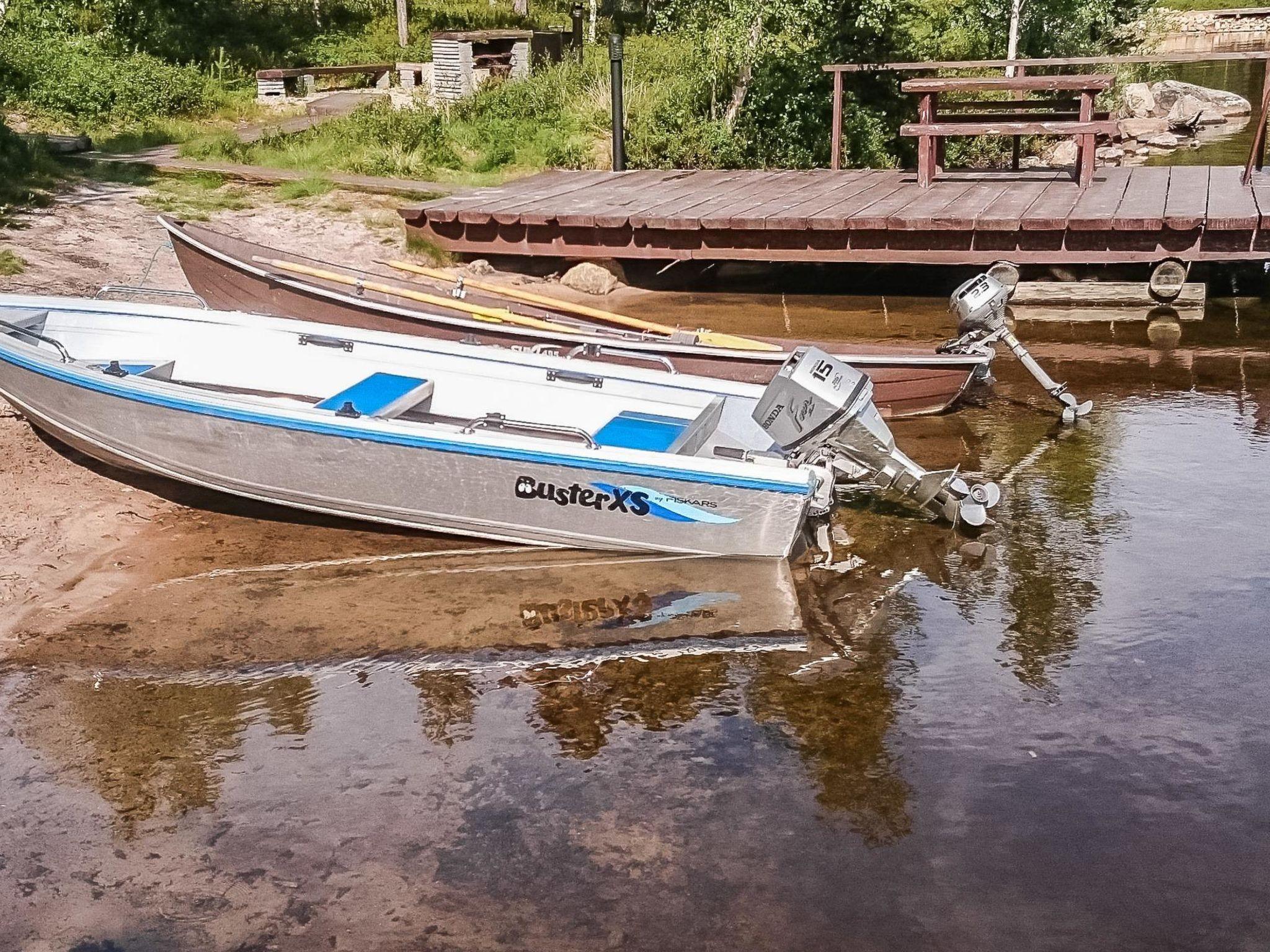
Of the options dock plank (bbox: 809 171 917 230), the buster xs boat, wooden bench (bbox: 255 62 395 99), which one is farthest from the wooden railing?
wooden bench (bbox: 255 62 395 99)

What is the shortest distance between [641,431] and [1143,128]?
18.1 meters

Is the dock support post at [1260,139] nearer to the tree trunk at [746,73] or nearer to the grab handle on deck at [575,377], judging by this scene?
the tree trunk at [746,73]

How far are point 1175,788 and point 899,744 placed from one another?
105 centimetres

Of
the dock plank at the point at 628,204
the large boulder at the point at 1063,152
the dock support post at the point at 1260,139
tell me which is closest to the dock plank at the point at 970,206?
the dock support post at the point at 1260,139

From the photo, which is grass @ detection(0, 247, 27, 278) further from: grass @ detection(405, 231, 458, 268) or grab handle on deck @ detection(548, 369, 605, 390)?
grab handle on deck @ detection(548, 369, 605, 390)

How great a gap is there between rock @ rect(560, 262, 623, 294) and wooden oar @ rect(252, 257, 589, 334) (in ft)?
10.7

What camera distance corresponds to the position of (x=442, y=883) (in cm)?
446

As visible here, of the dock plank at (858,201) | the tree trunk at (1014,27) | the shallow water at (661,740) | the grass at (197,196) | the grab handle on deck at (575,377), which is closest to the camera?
the shallow water at (661,740)

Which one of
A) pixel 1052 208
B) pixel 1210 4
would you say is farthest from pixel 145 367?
pixel 1210 4

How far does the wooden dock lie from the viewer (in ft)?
37.0

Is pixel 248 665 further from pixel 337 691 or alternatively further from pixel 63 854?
pixel 63 854

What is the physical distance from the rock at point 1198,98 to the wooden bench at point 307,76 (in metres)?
13.8

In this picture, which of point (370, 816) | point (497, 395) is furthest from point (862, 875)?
point (497, 395)

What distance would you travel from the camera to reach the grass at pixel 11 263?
10.3 metres
